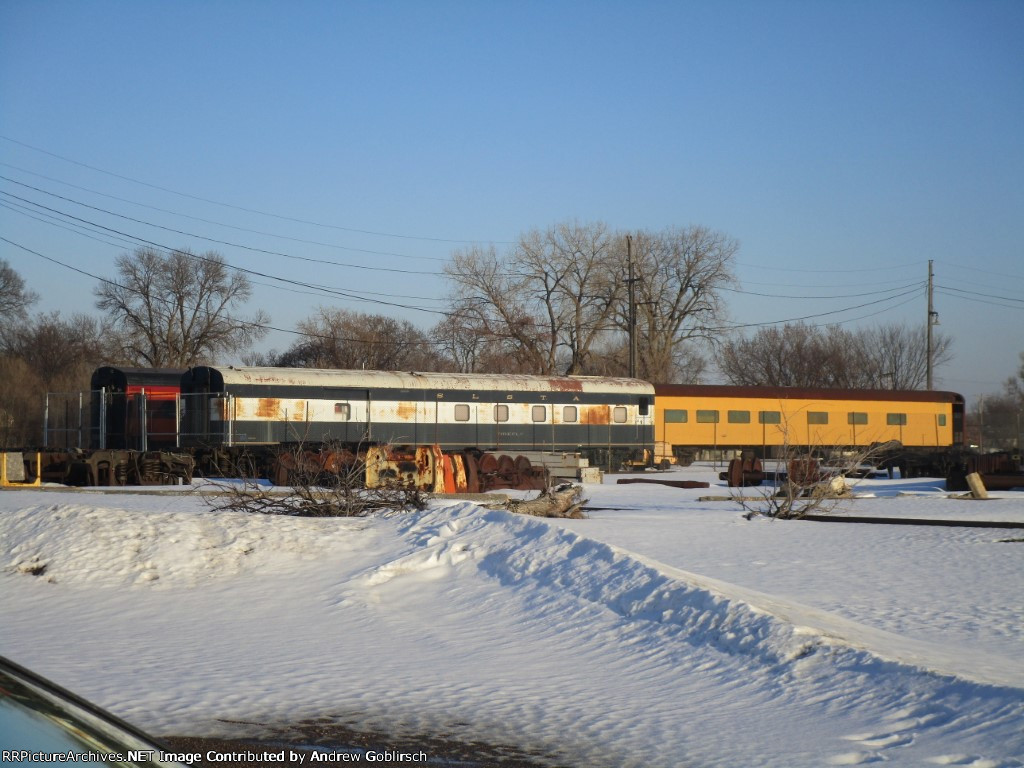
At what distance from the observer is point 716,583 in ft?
32.4

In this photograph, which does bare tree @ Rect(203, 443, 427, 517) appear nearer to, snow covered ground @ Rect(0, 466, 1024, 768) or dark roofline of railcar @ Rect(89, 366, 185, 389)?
snow covered ground @ Rect(0, 466, 1024, 768)

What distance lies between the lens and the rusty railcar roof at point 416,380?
3306 cm

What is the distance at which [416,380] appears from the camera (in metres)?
36.1

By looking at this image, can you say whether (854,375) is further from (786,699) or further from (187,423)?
(786,699)

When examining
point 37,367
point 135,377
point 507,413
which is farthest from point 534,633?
point 37,367

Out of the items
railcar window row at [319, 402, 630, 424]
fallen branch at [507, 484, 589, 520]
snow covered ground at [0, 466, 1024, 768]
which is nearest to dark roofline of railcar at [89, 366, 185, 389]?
railcar window row at [319, 402, 630, 424]

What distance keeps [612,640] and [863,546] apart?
7.80 metres

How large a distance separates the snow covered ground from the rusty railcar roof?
65.3 ft

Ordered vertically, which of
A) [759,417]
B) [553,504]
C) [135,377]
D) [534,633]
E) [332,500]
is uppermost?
[135,377]

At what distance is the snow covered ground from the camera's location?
6.26 meters

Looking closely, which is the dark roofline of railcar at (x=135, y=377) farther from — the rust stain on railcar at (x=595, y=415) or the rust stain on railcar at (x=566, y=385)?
the rust stain on railcar at (x=595, y=415)

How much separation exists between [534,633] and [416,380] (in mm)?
27065

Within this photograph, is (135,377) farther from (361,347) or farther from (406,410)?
(361,347)

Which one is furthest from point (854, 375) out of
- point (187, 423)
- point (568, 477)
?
point (187, 423)
